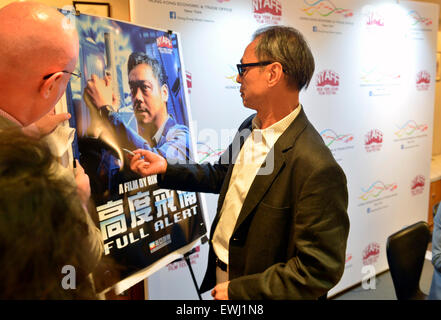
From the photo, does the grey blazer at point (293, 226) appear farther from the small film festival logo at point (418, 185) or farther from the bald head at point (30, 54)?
the small film festival logo at point (418, 185)

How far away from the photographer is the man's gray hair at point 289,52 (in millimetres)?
1275

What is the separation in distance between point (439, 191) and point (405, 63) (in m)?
1.88

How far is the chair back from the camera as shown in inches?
70.7

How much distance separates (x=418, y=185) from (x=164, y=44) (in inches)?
128

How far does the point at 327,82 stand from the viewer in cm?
274

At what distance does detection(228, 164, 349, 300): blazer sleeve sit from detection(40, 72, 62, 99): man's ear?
869 mm

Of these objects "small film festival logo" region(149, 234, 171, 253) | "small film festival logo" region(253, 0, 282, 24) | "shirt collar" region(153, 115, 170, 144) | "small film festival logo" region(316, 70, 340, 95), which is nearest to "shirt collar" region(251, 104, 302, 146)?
"shirt collar" region(153, 115, 170, 144)

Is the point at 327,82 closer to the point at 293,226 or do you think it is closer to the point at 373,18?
the point at 373,18

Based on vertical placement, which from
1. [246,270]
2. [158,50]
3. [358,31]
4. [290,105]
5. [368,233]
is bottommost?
[368,233]

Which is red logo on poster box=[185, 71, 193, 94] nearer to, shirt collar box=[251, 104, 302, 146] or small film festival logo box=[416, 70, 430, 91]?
shirt collar box=[251, 104, 302, 146]

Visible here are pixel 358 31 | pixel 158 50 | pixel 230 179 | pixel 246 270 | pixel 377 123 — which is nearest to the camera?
pixel 246 270

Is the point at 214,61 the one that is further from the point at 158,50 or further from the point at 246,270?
the point at 246,270

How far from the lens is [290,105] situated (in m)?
1.33

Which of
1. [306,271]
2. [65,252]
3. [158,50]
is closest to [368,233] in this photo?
[306,271]
